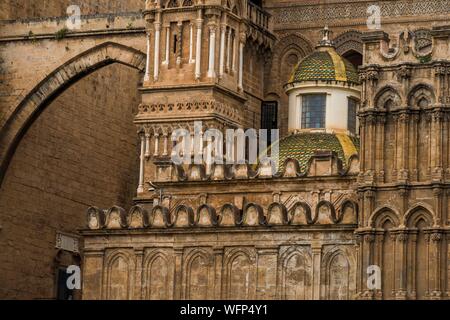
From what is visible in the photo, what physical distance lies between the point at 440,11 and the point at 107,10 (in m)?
12.7

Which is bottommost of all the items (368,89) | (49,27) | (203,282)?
(203,282)

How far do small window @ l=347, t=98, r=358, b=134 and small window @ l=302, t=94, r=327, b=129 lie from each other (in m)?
0.72

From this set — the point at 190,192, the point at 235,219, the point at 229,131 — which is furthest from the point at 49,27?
the point at 235,219

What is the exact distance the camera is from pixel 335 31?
62.7 m

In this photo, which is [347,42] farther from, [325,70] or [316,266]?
[316,266]

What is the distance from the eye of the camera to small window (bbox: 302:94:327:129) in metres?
54.2

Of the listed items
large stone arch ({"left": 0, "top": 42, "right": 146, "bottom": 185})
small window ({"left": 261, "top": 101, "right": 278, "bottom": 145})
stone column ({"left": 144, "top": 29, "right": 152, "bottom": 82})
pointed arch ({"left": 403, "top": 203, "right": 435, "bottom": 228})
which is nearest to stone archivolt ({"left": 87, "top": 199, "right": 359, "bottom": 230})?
pointed arch ({"left": 403, "top": 203, "right": 435, "bottom": 228})

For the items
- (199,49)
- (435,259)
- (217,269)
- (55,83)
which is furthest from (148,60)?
(435,259)

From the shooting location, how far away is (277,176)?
51.1 meters

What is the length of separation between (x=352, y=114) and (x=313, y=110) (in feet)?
3.64

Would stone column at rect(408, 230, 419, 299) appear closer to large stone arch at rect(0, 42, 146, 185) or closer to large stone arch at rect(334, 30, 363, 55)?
large stone arch at rect(0, 42, 146, 185)

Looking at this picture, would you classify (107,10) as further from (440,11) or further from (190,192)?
(190,192)

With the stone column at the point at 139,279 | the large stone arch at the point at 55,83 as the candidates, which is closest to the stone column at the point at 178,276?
the stone column at the point at 139,279

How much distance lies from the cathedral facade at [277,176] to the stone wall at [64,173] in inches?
162
